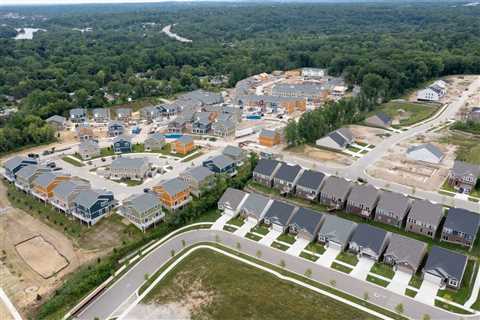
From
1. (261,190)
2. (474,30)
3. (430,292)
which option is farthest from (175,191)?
(474,30)

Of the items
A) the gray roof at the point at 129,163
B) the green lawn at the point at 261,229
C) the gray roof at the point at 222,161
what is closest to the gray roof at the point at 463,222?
the green lawn at the point at 261,229

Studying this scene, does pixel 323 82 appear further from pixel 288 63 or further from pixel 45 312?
pixel 45 312

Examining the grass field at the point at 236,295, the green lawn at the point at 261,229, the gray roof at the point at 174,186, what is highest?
the gray roof at the point at 174,186

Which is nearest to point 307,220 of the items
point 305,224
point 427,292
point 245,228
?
point 305,224

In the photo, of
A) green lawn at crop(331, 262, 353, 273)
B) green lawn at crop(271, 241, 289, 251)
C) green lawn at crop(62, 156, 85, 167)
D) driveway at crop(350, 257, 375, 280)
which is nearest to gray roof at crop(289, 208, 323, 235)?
green lawn at crop(271, 241, 289, 251)

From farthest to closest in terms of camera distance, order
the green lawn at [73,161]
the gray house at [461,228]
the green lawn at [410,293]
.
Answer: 1. the green lawn at [73,161]
2. the gray house at [461,228]
3. the green lawn at [410,293]

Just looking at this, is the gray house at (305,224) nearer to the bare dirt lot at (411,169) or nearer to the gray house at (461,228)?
the gray house at (461,228)
